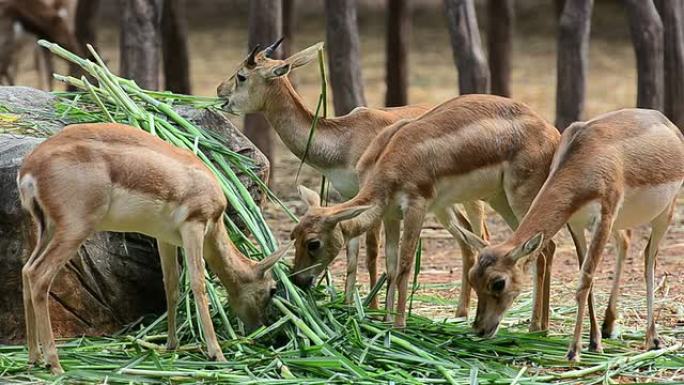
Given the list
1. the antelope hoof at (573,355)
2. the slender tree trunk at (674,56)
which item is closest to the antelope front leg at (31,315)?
the antelope hoof at (573,355)

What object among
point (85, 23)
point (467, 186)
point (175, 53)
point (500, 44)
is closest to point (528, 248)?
point (467, 186)

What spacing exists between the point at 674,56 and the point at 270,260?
689cm

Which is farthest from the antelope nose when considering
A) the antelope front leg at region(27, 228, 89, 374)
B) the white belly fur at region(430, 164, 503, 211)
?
the antelope front leg at region(27, 228, 89, 374)

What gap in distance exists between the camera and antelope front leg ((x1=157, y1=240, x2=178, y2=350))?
6.85 metres

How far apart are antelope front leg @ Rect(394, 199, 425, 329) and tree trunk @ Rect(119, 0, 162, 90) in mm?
4824

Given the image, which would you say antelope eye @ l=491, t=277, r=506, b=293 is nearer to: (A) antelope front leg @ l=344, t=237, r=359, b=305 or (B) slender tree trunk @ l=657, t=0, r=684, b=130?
(A) antelope front leg @ l=344, t=237, r=359, b=305

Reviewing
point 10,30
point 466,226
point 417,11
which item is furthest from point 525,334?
point 417,11

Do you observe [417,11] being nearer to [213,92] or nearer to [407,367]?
[213,92]

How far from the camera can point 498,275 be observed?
6410 mm

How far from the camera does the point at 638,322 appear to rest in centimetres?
777

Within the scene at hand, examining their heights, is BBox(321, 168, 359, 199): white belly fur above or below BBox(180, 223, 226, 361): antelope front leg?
above

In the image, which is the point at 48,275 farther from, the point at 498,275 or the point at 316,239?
the point at 498,275

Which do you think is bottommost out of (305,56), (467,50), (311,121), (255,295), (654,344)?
(654,344)

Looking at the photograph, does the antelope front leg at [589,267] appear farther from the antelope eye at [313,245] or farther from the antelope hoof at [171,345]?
the antelope hoof at [171,345]
